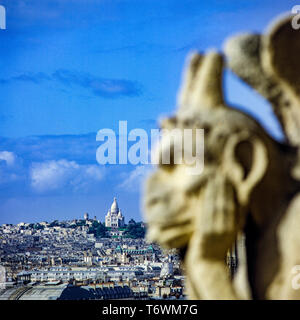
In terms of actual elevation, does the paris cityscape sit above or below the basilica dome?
below

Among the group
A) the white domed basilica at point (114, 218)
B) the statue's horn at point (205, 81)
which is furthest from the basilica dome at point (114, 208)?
the statue's horn at point (205, 81)

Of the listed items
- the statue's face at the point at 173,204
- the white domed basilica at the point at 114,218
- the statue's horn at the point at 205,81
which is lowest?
the statue's face at the point at 173,204

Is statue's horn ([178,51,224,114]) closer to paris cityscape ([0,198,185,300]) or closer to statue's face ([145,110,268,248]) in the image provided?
statue's face ([145,110,268,248])

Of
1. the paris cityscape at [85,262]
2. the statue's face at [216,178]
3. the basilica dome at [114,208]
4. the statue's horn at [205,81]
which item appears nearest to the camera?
the statue's face at [216,178]

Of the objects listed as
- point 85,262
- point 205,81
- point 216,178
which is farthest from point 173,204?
point 85,262

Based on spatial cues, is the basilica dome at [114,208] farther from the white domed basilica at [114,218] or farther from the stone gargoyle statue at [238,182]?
the stone gargoyle statue at [238,182]

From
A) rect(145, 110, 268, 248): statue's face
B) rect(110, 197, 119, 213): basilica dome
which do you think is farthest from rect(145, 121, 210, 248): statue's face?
rect(110, 197, 119, 213): basilica dome
